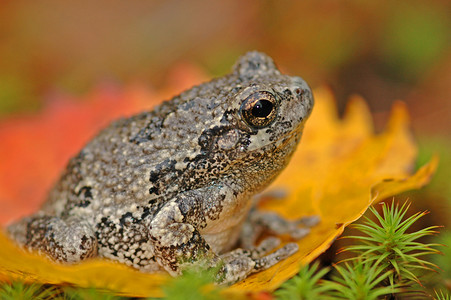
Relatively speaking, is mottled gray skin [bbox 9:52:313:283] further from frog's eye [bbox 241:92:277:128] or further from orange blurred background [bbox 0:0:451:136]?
orange blurred background [bbox 0:0:451:136]

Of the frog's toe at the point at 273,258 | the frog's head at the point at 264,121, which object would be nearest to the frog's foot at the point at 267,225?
the frog's toe at the point at 273,258

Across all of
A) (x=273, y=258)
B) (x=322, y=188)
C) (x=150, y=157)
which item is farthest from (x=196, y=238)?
(x=322, y=188)

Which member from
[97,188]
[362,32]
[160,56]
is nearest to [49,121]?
[97,188]

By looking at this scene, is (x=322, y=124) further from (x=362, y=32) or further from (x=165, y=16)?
(x=165, y=16)

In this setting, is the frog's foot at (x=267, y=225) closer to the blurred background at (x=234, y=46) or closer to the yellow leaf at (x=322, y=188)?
the yellow leaf at (x=322, y=188)

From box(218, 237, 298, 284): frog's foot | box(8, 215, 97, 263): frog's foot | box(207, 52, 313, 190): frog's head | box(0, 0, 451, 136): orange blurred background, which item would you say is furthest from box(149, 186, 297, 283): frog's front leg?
box(0, 0, 451, 136): orange blurred background
